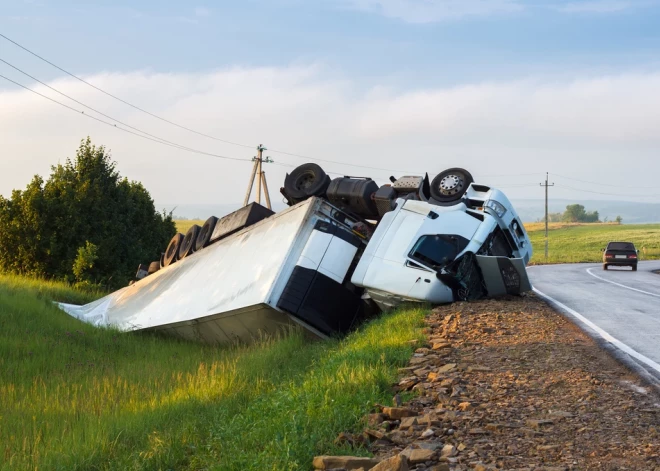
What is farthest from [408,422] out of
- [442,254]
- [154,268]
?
[154,268]

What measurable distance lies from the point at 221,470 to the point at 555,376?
140 inches

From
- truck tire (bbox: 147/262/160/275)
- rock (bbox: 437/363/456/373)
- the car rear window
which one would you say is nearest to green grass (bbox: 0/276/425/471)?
rock (bbox: 437/363/456/373)

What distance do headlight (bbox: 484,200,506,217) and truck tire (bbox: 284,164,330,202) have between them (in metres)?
3.27

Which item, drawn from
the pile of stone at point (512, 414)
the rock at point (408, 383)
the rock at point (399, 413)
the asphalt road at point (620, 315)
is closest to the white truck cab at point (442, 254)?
the asphalt road at point (620, 315)

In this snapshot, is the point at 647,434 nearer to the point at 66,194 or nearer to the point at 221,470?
the point at 221,470

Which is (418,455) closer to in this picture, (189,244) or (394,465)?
(394,465)

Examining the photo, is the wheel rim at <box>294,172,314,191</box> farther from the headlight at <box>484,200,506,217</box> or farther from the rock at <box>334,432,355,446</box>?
the rock at <box>334,432,355,446</box>

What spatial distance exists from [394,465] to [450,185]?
32.3ft

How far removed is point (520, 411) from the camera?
5.85 m

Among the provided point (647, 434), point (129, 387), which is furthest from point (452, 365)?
point (129, 387)

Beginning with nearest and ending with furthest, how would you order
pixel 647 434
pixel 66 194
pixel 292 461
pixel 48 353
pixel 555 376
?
pixel 292 461
pixel 647 434
pixel 555 376
pixel 48 353
pixel 66 194

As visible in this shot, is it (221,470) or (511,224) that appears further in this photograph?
(511,224)

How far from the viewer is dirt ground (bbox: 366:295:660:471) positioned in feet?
15.6

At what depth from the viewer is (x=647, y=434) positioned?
5191 millimetres
